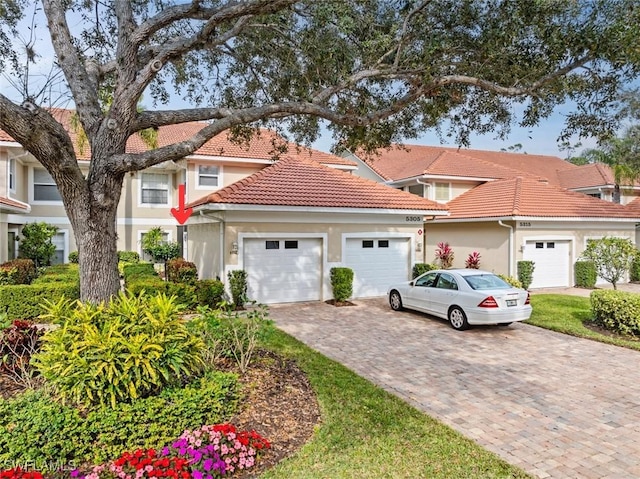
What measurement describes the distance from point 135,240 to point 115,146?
15552 mm

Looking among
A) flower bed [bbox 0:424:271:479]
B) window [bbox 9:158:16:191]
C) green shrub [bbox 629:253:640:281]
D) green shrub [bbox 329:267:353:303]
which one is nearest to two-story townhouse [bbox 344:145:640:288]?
green shrub [bbox 629:253:640:281]

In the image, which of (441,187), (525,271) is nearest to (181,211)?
(441,187)

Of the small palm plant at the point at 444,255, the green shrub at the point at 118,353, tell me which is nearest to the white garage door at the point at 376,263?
the small palm plant at the point at 444,255

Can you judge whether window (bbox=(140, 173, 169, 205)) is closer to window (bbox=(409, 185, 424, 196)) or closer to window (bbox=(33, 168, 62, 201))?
window (bbox=(33, 168, 62, 201))

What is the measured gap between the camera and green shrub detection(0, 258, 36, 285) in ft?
40.0

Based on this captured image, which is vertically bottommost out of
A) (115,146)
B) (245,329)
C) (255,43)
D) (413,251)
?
(245,329)

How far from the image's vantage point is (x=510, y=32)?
7758 mm

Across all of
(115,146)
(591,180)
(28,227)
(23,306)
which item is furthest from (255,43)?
(591,180)

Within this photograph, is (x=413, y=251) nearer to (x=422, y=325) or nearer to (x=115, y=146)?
(x=422, y=325)

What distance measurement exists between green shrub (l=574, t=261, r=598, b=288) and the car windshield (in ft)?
33.1

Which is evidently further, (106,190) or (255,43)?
(255,43)

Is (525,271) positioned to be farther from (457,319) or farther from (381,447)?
(381,447)

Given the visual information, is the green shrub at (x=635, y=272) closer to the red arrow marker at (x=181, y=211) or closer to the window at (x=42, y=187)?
the red arrow marker at (x=181, y=211)

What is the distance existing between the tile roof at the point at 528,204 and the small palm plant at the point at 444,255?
137 cm
